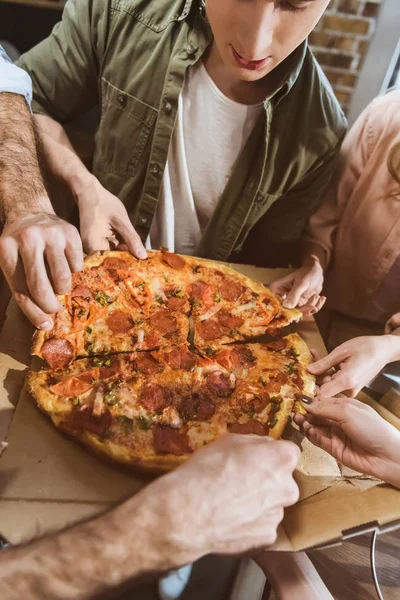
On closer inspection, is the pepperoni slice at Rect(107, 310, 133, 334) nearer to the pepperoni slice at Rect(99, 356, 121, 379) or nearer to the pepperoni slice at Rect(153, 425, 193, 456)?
the pepperoni slice at Rect(99, 356, 121, 379)

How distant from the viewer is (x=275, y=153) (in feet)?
6.99

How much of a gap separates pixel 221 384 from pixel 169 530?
0.80m

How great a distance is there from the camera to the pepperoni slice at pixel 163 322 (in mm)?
2016

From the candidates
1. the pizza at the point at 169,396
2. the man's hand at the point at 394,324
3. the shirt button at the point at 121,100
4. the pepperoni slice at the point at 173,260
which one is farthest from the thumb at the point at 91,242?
the man's hand at the point at 394,324

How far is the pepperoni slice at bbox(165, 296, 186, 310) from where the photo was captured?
6.92 ft

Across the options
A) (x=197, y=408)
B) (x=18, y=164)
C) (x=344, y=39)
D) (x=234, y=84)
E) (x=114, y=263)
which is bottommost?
(x=197, y=408)

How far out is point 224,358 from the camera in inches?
76.5

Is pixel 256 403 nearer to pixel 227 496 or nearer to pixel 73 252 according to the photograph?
pixel 227 496

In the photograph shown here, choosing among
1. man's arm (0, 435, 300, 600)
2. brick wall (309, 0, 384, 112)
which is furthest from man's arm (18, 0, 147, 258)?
brick wall (309, 0, 384, 112)

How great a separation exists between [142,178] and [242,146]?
1.76 feet

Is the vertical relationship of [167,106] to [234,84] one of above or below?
below

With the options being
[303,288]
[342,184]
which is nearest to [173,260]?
[303,288]

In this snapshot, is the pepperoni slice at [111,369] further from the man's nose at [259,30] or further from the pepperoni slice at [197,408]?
the man's nose at [259,30]

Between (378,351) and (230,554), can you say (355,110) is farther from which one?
(230,554)
